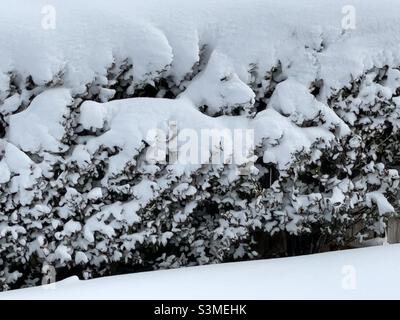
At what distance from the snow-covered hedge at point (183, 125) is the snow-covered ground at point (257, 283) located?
37cm

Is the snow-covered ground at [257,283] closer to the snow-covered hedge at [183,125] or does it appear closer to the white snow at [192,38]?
the snow-covered hedge at [183,125]

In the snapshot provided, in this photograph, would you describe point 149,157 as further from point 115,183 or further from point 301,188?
point 301,188

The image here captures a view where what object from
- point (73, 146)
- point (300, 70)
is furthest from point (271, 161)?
point (73, 146)

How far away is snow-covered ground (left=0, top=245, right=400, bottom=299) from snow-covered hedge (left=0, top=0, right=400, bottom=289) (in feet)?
1.20

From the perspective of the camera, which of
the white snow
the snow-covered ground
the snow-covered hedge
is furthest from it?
the white snow

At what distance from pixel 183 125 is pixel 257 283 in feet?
4.10

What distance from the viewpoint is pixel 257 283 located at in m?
4.18

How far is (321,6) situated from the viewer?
524 cm

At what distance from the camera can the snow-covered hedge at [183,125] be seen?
180 inches

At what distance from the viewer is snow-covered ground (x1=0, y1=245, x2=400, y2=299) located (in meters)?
4.00
